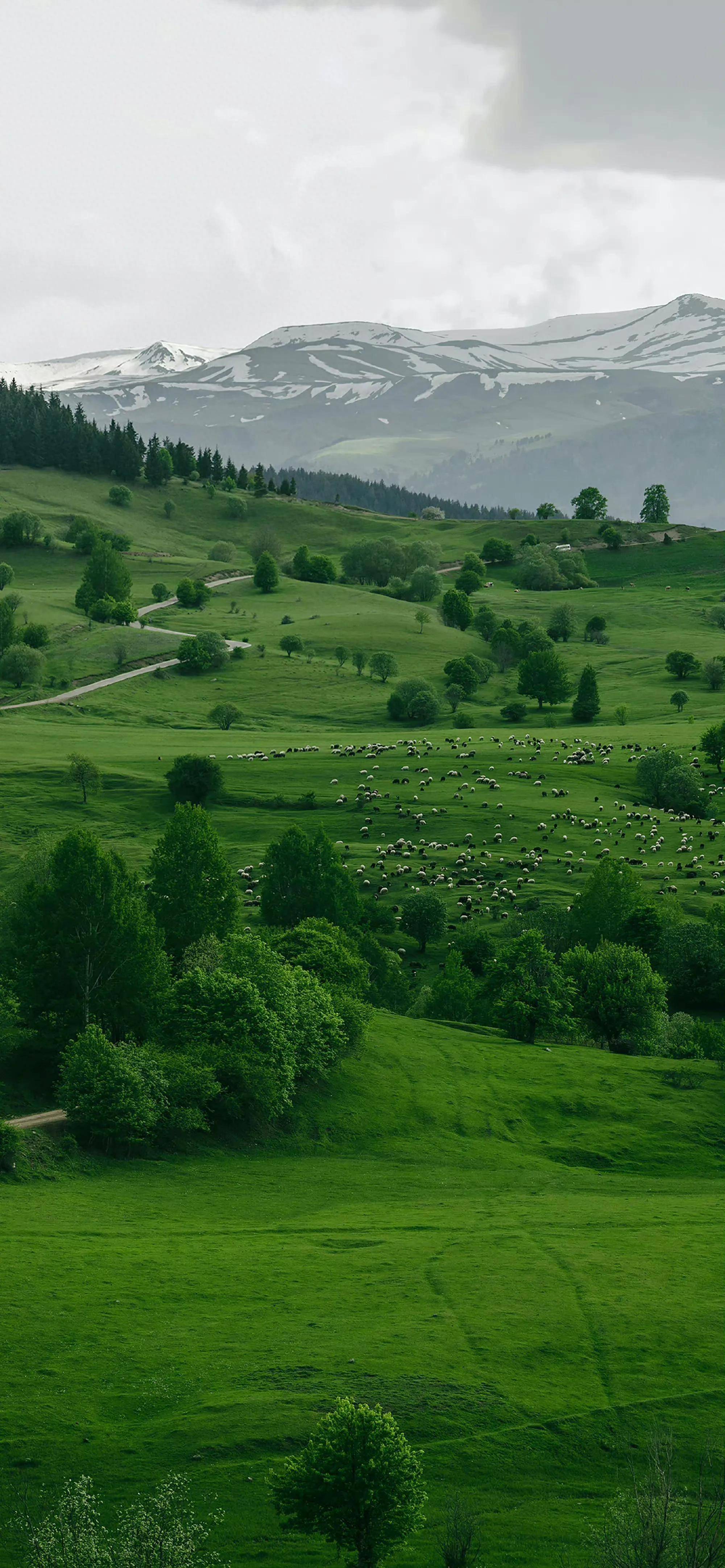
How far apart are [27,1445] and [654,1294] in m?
23.2

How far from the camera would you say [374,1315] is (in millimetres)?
44000

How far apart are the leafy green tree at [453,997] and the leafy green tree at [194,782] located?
46743 millimetres

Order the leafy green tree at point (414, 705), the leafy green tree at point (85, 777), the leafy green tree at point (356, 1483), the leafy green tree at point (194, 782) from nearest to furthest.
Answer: the leafy green tree at point (356, 1483)
the leafy green tree at point (85, 777)
the leafy green tree at point (194, 782)
the leafy green tree at point (414, 705)

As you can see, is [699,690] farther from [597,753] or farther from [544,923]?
[544,923]

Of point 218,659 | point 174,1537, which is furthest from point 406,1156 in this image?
point 218,659

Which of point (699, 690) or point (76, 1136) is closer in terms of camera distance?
point (76, 1136)

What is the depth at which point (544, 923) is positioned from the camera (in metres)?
101

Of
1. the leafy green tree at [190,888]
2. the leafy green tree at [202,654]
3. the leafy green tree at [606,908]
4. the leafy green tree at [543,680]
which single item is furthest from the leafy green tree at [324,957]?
the leafy green tree at [202,654]

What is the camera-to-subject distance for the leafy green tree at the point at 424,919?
335 feet

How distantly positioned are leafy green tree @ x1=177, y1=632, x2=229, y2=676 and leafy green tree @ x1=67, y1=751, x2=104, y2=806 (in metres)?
62.2

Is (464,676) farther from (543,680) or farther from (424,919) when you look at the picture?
(424,919)

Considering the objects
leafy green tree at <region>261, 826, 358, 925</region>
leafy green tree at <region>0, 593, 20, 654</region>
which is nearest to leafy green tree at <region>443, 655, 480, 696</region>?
leafy green tree at <region>0, 593, 20, 654</region>

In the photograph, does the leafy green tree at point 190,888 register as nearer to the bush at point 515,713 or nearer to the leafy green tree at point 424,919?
the leafy green tree at point 424,919

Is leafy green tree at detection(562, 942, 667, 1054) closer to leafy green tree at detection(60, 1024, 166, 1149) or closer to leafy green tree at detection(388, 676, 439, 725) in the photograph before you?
leafy green tree at detection(60, 1024, 166, 1149)
